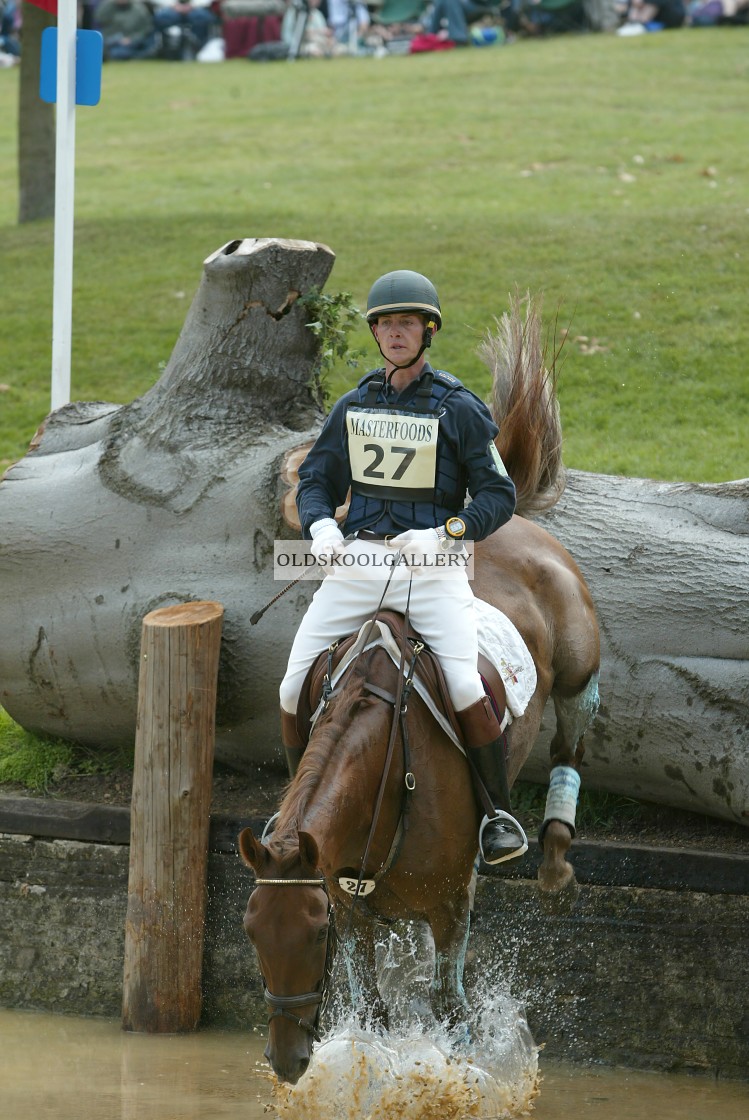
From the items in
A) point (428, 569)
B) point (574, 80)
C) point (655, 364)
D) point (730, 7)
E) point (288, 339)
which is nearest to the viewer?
point (428, 569)

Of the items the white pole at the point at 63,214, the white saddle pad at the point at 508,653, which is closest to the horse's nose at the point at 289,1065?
the white saddle pad at the point at 508,653

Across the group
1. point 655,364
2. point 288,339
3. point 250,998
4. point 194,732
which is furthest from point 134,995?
point 655,364

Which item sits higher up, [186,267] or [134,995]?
[186,267]

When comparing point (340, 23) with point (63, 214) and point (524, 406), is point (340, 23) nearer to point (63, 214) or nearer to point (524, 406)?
point (63, 214)

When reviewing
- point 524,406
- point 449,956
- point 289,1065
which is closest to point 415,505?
A: point 524,406

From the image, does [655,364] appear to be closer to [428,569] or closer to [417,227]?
[417,227]

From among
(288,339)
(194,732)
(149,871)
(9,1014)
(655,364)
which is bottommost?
(9,1014)

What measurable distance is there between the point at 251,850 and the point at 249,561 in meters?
2.65

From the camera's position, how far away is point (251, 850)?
12.5 ft

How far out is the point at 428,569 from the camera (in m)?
4.65

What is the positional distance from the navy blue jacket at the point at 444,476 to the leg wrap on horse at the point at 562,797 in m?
1.23

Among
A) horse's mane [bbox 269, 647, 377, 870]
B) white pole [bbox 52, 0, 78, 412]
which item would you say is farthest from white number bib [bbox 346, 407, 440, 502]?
white pole [bbox 52, 0, 78, 412]

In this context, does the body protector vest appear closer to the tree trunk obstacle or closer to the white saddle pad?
the white saddle pad

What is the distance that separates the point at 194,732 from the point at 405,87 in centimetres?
2139
